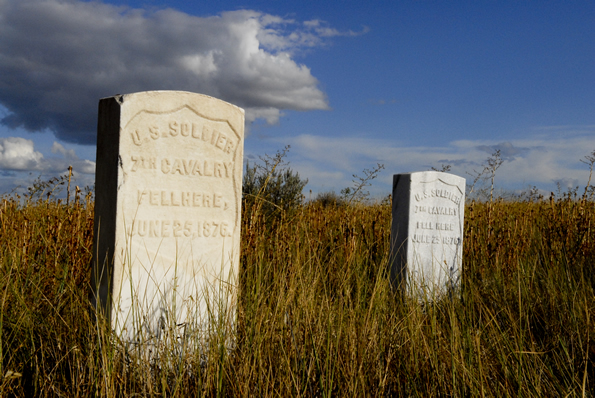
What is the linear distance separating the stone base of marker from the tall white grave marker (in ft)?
6.62

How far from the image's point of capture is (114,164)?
8.14 ft

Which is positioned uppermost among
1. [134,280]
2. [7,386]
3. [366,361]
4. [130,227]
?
[130,227]

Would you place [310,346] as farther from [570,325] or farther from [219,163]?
[570,325]

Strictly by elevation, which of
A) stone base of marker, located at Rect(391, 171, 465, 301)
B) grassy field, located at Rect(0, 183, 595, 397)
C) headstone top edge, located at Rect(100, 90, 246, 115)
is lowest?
grassy field, located at Rect(0, 183, 595, 397)

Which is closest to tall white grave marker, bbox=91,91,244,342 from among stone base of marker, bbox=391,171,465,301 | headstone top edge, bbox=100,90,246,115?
headstone top edge, bbox=100,90,246,115

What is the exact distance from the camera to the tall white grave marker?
2.47 m

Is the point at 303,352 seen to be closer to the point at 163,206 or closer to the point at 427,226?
the point at 163,206

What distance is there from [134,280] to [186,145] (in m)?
0.86

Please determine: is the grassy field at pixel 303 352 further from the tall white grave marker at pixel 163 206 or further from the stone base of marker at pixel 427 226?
the stone base of marker at pixel 427 226

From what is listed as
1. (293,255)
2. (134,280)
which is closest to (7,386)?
(134,280)

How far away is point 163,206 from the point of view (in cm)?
262

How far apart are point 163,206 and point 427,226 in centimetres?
279

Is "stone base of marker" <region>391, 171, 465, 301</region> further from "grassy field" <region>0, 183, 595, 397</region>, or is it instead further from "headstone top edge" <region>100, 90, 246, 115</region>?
"headstone top edge" <region>100, 90, 246, 115</region>

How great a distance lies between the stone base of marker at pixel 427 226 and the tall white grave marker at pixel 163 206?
202cm
